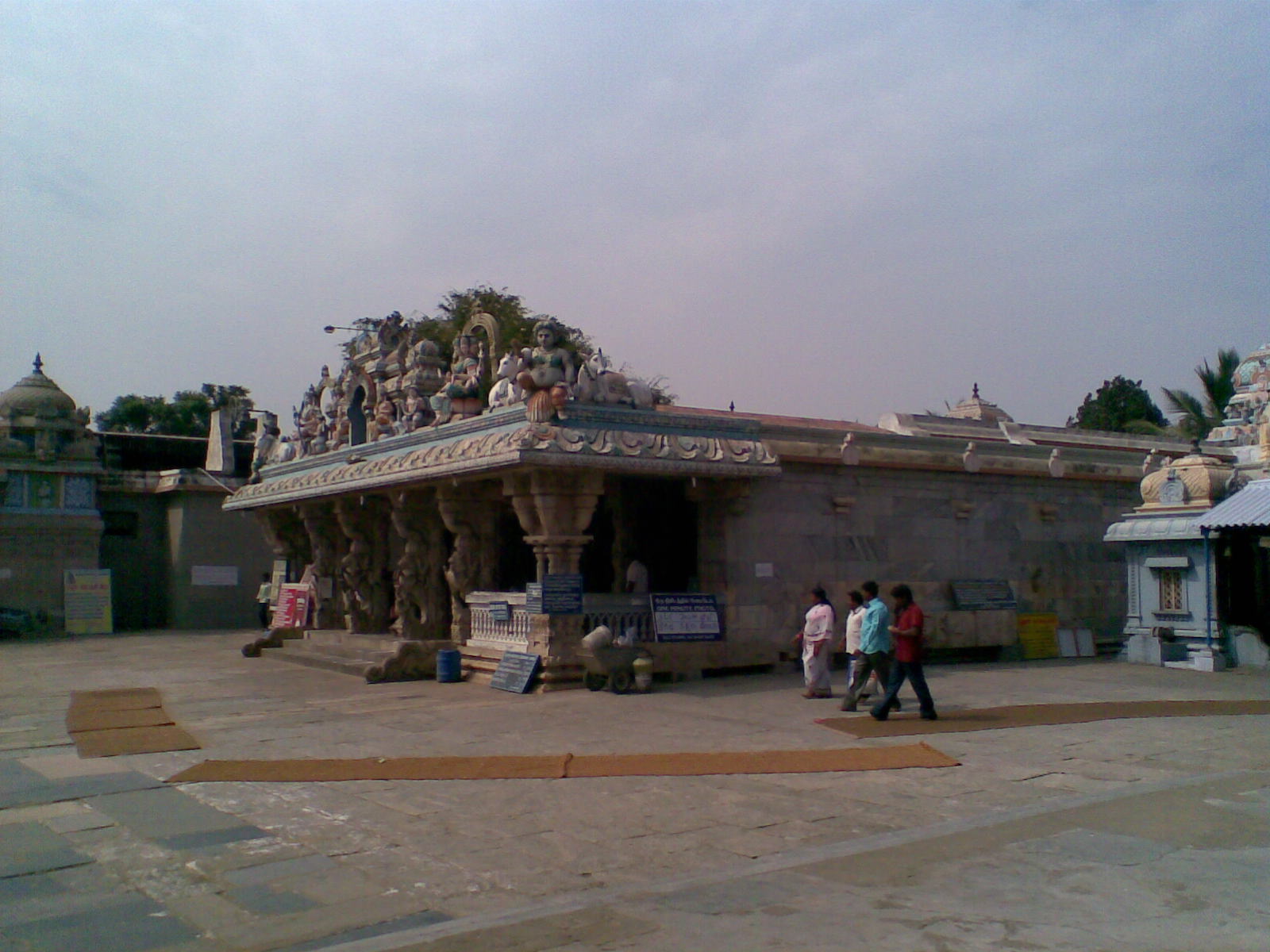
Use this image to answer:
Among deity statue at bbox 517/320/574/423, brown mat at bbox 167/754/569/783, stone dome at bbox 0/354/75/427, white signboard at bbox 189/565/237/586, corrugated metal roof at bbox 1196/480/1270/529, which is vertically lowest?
brown mat at bbox 167/754/569/783

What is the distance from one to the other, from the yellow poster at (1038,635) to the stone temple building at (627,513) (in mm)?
179

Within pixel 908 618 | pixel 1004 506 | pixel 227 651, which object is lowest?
pixel 227 651

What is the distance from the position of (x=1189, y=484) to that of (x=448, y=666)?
11.8 metres

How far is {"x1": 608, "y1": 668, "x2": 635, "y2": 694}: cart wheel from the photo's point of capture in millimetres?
13148

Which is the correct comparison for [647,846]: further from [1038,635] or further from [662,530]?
[1038,635]

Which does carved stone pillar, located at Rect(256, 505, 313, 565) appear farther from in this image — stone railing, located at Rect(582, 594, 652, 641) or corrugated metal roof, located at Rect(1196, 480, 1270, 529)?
corrugated metal roof, located at Rect(1196, 480, 1270, 529)

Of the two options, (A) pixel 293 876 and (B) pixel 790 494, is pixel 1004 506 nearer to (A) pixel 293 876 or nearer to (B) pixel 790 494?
(B) pixel 790 494

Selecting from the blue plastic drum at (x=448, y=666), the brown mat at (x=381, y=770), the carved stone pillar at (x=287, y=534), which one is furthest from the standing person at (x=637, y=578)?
the carved stone pillar at (x=287, y=534)

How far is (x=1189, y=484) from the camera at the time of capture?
16875 mm

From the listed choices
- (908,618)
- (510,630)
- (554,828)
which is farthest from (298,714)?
(908,618)

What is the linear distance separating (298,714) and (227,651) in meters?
9.88

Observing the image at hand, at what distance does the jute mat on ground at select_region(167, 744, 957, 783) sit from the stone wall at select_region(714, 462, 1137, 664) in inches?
218

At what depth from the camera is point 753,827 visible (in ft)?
22.9

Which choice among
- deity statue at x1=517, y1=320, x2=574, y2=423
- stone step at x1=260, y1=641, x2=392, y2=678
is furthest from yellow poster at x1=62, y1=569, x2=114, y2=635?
deity statue at x1=517, y1=320, x2=574, y2=423
